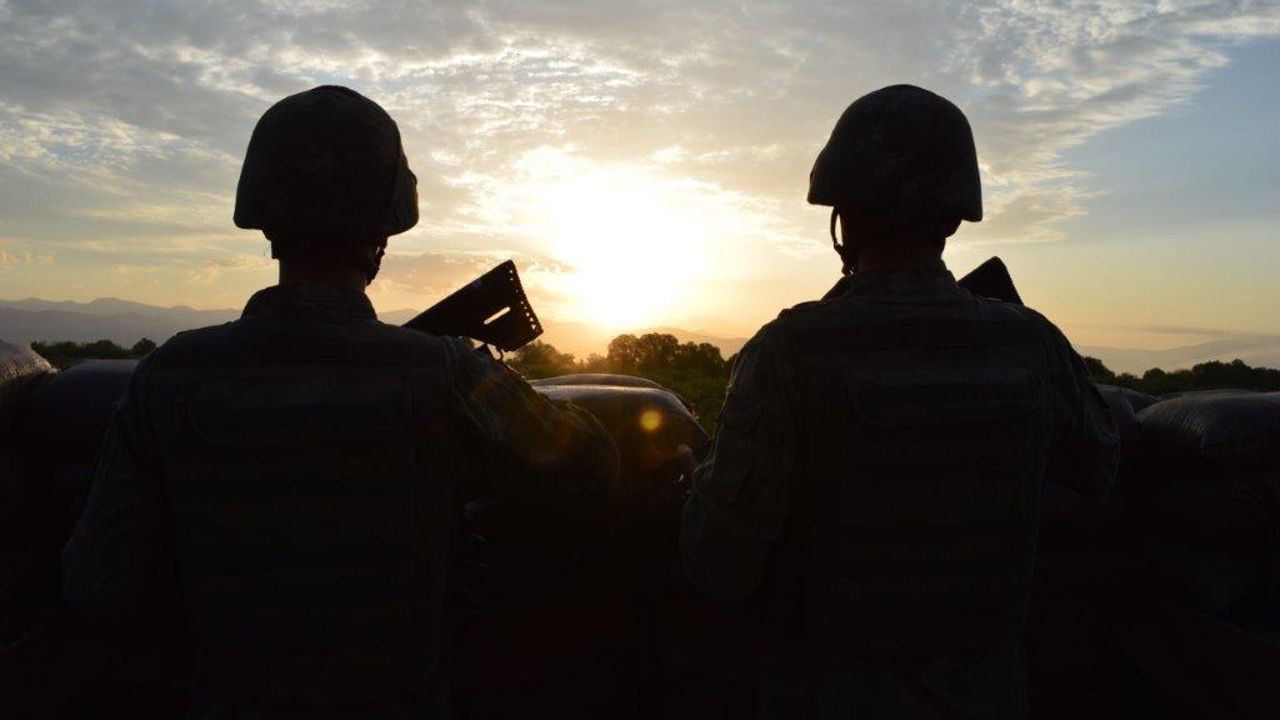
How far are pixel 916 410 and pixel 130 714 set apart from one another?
9.80ft

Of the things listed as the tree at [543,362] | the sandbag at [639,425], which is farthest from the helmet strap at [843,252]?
the tree at [543,362]

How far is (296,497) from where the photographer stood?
6.71 ft

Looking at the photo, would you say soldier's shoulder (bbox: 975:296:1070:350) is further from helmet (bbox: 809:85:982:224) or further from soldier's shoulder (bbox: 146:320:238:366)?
soldier's shoulder (bbox: 146:320:238:366)

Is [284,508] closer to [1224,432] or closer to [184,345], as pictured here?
[184,345]

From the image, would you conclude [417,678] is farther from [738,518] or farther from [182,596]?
[738,518]

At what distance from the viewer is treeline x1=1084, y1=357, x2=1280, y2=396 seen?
8195mm

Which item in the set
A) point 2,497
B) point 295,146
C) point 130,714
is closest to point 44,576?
point 2,497

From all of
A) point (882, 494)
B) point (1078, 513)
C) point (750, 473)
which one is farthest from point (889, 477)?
point (1078, 513)

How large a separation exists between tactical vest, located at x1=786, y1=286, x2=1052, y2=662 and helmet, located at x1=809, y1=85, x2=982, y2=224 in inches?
11.0

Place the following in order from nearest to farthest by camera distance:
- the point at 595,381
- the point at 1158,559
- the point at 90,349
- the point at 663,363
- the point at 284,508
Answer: the point at 284,508
the point at 1158,559
the point at 595,381
the point at 90,349
the point at 663,363

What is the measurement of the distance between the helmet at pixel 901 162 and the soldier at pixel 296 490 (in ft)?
3.75

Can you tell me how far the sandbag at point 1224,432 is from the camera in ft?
11.2

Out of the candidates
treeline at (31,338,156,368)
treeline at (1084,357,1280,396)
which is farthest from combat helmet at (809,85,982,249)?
treeline at (1084,357,1280,396)

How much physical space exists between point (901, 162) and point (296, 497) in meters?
1.76
